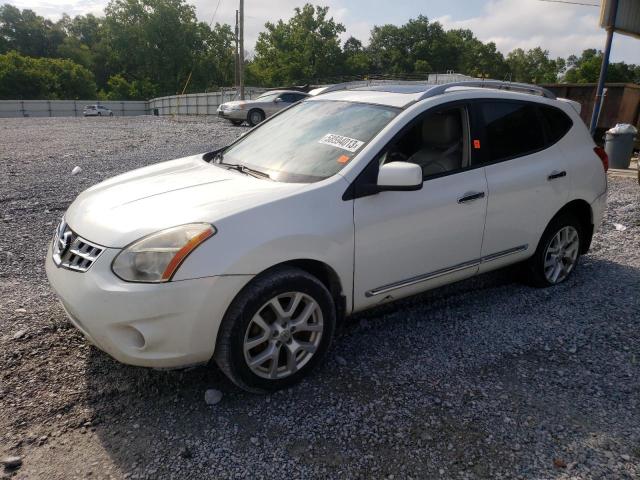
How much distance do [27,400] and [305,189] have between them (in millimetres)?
1986

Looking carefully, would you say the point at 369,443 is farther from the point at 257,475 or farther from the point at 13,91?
the point at 13,91

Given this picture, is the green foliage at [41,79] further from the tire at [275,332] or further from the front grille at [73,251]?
the tire at [275,332]

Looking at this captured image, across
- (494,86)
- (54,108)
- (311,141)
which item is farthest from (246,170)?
(54,108)

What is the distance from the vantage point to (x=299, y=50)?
235ft

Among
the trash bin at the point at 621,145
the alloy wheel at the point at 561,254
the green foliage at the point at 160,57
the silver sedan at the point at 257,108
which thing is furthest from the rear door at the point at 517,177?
the green foliage at the point at 160,57

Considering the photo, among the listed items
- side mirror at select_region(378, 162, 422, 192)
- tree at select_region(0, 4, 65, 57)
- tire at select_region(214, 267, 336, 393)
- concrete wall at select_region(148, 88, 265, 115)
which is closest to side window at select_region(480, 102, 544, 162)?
side mirror at select_region(378, 162, 422, 192)

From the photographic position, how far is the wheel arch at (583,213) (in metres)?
4.43

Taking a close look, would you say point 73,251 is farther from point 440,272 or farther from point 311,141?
point 440,272

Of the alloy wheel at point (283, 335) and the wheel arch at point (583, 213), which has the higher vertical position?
the wheel arch at point (583, 213)

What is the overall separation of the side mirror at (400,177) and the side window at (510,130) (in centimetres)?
103

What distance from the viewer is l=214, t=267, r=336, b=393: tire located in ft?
8.95

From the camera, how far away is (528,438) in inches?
104

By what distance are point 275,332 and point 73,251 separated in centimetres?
121

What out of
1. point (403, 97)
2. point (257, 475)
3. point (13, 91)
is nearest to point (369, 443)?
point (257, 475)
